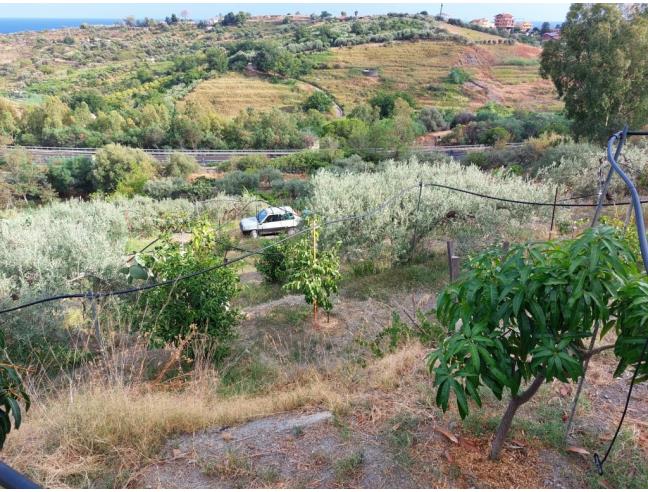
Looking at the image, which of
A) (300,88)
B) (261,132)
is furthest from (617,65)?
(300,88)

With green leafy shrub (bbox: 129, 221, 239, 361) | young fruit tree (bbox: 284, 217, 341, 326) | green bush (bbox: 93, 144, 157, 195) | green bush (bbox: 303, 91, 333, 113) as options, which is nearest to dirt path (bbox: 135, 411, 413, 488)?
green leafy shrub (bbox: 129, 221, 239, 361)

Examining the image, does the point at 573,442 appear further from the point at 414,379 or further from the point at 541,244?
the point at 541,244

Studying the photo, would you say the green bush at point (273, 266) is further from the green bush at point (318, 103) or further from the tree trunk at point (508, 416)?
the green bush at point (318, 103)

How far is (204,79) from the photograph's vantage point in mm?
62406

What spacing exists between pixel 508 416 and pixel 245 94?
196 feet

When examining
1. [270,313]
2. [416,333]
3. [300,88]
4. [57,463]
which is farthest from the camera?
[300,88]

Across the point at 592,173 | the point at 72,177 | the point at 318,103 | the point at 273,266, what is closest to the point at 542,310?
the point at 273,266

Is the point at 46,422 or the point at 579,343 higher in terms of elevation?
the point at 579,343

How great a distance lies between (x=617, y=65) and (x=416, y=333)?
13.2 metres

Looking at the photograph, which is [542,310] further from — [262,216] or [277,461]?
[262,216]

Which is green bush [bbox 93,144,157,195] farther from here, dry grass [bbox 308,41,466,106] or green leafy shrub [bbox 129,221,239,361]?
dry grass [bbox 308,41,466,106]

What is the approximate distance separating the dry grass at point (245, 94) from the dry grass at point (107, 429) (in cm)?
5166

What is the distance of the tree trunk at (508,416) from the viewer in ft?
8.09

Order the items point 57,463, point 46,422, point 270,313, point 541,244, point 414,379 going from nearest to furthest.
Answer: point 541,244
point 57,463
point 46,422
point 414,379
point 270,313
